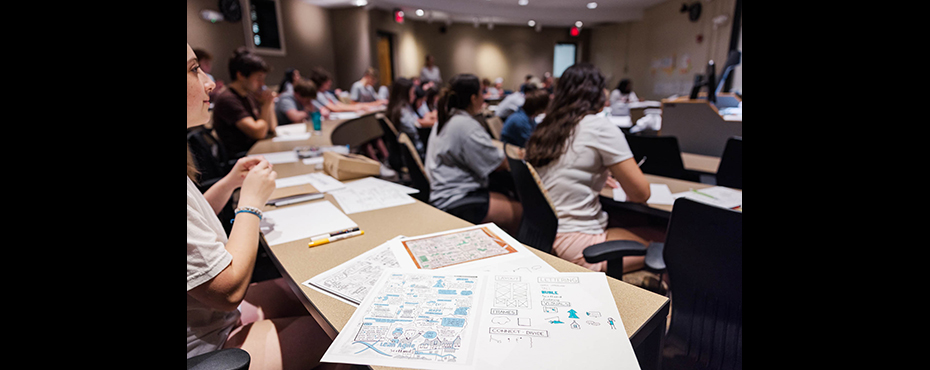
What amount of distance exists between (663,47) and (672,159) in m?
10.3

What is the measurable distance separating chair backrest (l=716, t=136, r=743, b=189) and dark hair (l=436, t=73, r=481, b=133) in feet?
4.64

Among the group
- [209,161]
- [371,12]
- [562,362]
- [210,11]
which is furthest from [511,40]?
[562,362]

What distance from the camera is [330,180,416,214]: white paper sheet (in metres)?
1.57

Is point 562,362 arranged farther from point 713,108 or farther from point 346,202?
point 713,108

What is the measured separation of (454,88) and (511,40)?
12.2 m

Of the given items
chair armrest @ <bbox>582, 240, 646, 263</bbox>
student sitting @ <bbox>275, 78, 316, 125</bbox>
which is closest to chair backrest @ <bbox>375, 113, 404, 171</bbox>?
student sitting @ <bbox>275, 78, 316, 125</bbox>

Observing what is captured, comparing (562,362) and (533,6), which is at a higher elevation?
(533,6)

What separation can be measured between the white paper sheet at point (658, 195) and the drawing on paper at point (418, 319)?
123cm

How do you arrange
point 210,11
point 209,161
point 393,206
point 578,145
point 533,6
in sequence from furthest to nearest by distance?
point 533,6
point 210,11
point 209,161
point 578,145
point 393,206

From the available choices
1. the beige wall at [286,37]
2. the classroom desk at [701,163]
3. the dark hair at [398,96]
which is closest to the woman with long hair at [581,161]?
the classroom desk at [701,163]

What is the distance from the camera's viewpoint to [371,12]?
372 inches

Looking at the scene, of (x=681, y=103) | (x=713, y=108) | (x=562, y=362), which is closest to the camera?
(x=562, y=362)

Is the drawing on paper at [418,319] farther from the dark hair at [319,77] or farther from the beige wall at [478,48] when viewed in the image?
the beige wall at [478,48]
